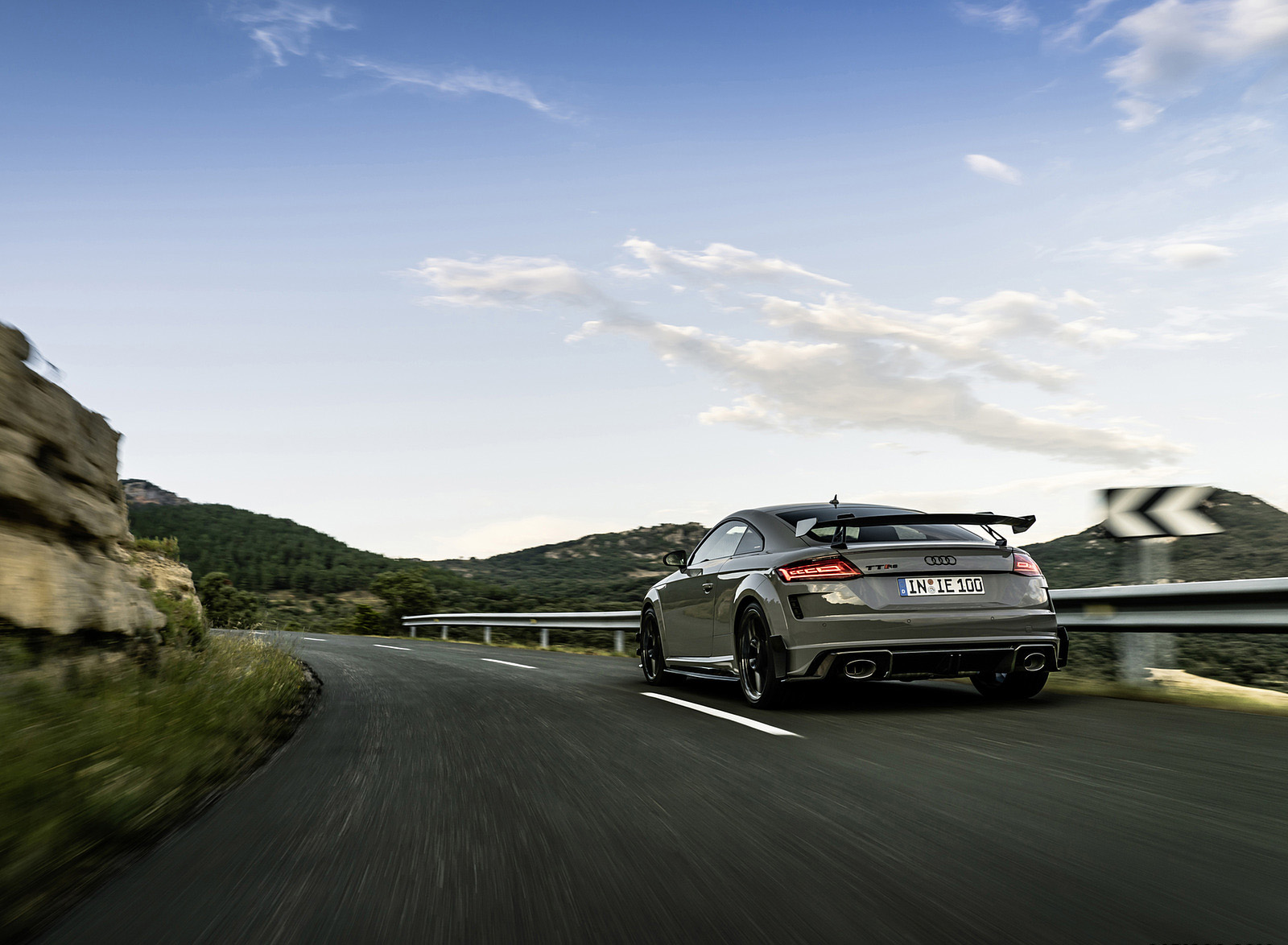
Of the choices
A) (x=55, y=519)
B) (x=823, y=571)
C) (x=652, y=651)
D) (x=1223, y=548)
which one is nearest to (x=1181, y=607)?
(x=1223, y=548)

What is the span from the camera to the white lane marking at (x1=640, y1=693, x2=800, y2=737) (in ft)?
21.6

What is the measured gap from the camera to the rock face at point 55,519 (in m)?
6.25

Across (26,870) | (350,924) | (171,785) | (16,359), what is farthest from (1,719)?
(16,359)

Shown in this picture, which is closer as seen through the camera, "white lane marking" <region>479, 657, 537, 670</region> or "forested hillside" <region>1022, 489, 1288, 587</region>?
"forested hillside" <region>1022, 489, 1288, 587</region>

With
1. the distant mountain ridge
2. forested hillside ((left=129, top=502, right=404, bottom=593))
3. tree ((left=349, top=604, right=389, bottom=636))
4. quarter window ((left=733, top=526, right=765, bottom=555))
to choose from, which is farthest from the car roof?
forested hillside ((left=129, top=502, right=404, bottom=593))

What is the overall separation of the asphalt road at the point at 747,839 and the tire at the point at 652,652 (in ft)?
11.1

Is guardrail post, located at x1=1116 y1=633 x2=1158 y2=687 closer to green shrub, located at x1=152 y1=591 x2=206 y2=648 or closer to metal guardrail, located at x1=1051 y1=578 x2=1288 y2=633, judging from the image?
metal guardrail, located at x1=1051 y1=578 x2=1288 y2=633

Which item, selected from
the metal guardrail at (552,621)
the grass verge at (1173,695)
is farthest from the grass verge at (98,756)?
the metal guardrail at (552,621)

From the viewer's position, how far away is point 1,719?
456cm

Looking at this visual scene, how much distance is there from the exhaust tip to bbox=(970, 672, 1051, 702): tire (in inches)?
48.4

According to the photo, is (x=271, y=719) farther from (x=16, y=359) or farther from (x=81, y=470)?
(x=16, y=359)

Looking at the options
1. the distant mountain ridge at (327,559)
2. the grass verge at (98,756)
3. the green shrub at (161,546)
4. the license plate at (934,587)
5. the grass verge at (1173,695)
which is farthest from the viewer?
the distant mountain ridge at (327,559)

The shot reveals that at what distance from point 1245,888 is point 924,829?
42.8 inches

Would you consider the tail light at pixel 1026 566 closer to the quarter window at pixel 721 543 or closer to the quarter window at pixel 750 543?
the quarter window at pixel 750 543
